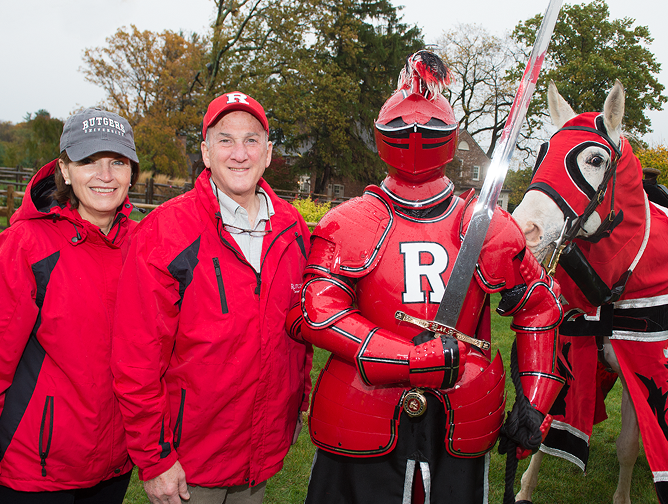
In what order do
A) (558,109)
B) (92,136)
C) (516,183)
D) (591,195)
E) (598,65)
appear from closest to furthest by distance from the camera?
(92,136), (591,195), (558,109), (598,65), (516,183)

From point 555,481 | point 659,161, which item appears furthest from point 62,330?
point 659,161

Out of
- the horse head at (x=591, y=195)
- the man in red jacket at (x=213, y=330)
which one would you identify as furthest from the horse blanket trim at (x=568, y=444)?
the man in red jacket at (x=213, y=330)

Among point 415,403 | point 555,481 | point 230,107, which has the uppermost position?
point 230,107

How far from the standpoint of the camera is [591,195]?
245 cm

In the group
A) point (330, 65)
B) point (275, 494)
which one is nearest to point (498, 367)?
point (275, 494)

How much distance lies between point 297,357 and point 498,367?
2.73 feet

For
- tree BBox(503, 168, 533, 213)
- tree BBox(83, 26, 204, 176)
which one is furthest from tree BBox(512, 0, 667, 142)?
tree BBox(83, 26, 204, 176)

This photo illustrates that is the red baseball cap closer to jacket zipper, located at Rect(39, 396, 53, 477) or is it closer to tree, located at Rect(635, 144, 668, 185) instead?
jacket zipper, located at Rect(39, 396, 53, 477)

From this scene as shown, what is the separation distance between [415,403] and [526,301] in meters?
0.58

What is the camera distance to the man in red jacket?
1657 millimetres

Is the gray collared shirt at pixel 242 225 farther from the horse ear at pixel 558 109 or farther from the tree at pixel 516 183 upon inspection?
the tree at pixel 516 183

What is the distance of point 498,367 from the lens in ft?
5.95

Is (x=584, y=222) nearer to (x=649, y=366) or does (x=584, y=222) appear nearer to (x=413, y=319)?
Result: (x=649, y=366)

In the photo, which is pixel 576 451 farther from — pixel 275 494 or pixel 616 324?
pixel 275 494
